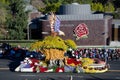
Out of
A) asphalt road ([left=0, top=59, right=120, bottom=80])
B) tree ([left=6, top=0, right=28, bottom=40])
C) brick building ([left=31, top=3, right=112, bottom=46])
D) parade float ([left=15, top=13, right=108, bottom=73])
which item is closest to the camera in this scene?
asphalt road ([left=0, top=59, right=120, bottom=80])

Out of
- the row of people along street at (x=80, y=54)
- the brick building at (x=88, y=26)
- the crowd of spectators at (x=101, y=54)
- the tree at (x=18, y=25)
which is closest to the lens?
the row of people along street at (x=80, y=54)

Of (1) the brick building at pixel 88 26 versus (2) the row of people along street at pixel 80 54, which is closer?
(2) the row of people along street at pixel 80 54

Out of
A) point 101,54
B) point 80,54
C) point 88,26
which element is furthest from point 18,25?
point 101,54

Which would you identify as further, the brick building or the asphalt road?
the brick building

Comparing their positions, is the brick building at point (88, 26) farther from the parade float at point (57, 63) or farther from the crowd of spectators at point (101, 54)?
the parade float at point (57, 63)

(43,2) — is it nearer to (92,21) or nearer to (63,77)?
(92,21)

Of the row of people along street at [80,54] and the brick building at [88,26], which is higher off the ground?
the brick building at [88,26]

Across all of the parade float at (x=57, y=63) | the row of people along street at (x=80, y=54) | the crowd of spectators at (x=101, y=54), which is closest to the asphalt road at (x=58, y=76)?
the parade float at (x=57, y=63)

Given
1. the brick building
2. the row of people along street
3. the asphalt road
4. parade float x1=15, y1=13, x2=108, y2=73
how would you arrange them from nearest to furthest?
the asphalt road < parade float x1=15, y1=13, x2=108, y2=73 < the row of people along street < the brick building

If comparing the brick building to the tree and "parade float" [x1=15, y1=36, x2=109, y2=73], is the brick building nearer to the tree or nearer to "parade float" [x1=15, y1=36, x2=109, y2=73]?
the tree

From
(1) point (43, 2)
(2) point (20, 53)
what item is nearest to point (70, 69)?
(2) point (20, 53)

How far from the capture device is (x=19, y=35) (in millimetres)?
80562

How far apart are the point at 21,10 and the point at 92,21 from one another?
602 inches

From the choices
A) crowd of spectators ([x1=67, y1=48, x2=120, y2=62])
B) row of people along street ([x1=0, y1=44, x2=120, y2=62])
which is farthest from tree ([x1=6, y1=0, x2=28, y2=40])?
crowd of spectators ([x1=67, y1=48, x2=120, y2=62])
